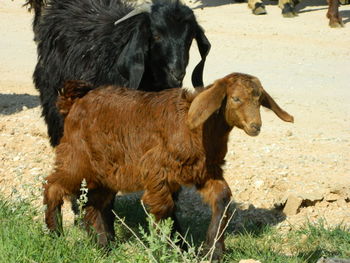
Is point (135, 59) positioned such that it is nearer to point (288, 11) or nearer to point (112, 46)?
point (112, 46)

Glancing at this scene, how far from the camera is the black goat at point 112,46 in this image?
6.81m

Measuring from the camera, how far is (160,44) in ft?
22.5

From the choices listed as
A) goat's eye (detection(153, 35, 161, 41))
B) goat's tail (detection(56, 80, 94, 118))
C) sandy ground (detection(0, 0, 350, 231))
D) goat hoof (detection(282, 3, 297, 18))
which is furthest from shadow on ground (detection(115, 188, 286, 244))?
→ goat hoof (detection(282, 3, 297, 18))

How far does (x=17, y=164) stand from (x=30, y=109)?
2.62m

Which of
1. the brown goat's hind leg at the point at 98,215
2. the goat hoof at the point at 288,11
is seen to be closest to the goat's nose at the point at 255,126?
the brown goat's hind leg at the point at 98,215

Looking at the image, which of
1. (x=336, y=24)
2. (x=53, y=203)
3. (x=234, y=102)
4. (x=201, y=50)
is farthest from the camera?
(x=336, y=24)

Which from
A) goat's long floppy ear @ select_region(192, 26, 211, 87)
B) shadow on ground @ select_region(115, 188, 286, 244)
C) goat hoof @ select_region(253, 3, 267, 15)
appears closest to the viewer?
shadow on ground @ select_region(115, 188, 286, 244)

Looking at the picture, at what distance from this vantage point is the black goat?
268 inches

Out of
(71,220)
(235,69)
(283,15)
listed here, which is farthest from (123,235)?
(283,15)

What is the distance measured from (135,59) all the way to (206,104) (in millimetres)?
1981

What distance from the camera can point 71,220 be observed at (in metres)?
7.07

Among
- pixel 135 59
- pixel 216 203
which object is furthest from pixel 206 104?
pixel 135 59

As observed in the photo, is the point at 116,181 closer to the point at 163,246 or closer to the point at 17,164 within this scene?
the point at 163,246

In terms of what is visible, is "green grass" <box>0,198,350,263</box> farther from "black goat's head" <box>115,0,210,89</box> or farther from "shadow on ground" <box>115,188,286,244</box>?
"black goat's head" <box>115,0,210,89</box>
